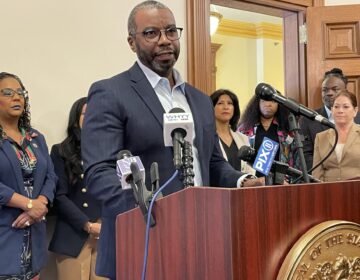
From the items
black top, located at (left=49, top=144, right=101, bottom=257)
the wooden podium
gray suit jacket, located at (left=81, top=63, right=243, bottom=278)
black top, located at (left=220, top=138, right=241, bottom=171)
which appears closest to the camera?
the wooden podium

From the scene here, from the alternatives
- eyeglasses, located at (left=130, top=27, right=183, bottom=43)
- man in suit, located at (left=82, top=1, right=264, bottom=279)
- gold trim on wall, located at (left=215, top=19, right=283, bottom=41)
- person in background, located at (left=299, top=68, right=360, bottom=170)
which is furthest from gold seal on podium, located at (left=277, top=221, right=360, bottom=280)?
gold trim on wall, located at (left=215, top=19, right=283, bottom=41)

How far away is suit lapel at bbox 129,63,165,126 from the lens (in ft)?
5.31

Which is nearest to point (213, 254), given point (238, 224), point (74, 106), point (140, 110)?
point (238, 224)

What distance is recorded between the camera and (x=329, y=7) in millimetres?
4305

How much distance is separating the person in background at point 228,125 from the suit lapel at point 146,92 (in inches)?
80.7

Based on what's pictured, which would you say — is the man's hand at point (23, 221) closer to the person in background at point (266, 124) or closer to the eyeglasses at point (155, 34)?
the eyeglasses at point (155, 34)

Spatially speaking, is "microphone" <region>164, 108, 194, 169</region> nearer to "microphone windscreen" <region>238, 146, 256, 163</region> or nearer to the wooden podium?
the wooden podium

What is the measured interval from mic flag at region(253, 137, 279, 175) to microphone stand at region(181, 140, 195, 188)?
0.26m

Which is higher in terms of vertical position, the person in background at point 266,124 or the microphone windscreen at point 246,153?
the person in background at point 266,124

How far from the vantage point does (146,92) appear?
166 centimetres

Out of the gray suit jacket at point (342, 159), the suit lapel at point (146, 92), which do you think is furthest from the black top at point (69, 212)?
the suit lapel at point (146, 92)

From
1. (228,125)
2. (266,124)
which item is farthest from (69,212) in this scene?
(266,124)

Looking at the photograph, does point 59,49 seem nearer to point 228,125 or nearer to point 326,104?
point 228,125

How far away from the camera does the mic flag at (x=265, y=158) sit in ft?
4.34
